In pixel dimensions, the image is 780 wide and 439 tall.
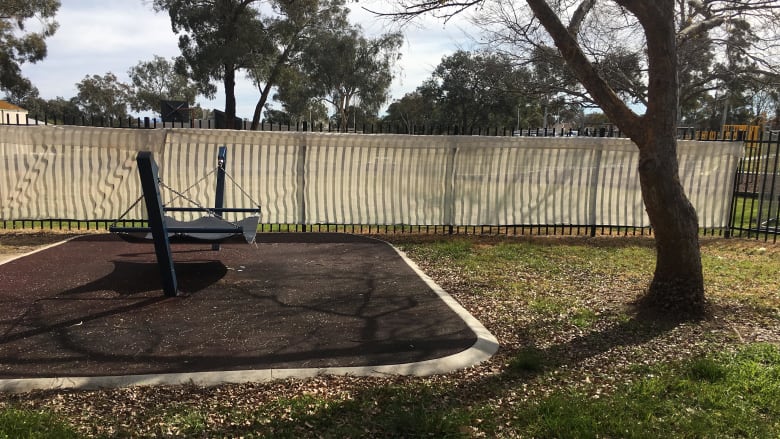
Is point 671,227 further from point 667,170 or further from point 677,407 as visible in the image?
point 677,407

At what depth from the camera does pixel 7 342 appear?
4.26m

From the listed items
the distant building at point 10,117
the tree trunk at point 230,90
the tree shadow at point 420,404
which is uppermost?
the tree trunk at point 230,90

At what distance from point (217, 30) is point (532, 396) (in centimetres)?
3112

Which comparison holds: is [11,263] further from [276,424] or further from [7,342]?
[276,424]

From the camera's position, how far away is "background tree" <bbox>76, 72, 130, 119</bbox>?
7838 centimetres

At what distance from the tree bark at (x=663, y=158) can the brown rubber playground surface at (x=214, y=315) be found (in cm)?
218

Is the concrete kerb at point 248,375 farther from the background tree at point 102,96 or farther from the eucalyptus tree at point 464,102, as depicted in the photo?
the background tree at point 102,96

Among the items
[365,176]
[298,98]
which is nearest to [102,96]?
[298,98]

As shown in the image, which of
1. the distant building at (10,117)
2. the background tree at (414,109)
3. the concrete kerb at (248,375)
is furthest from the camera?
the background tree at (414,109)

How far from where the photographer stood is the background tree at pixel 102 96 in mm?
78375

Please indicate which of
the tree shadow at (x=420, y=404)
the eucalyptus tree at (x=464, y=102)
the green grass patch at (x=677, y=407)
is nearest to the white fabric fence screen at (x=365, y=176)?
the tree shadow at (x=420, y=404)

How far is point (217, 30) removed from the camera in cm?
3020

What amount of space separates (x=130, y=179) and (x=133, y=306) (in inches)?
205

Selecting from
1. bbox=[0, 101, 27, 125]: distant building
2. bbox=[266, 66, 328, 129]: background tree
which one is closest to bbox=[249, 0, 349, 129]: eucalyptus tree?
bbox=[266, 66, 328, 129]: background tree
